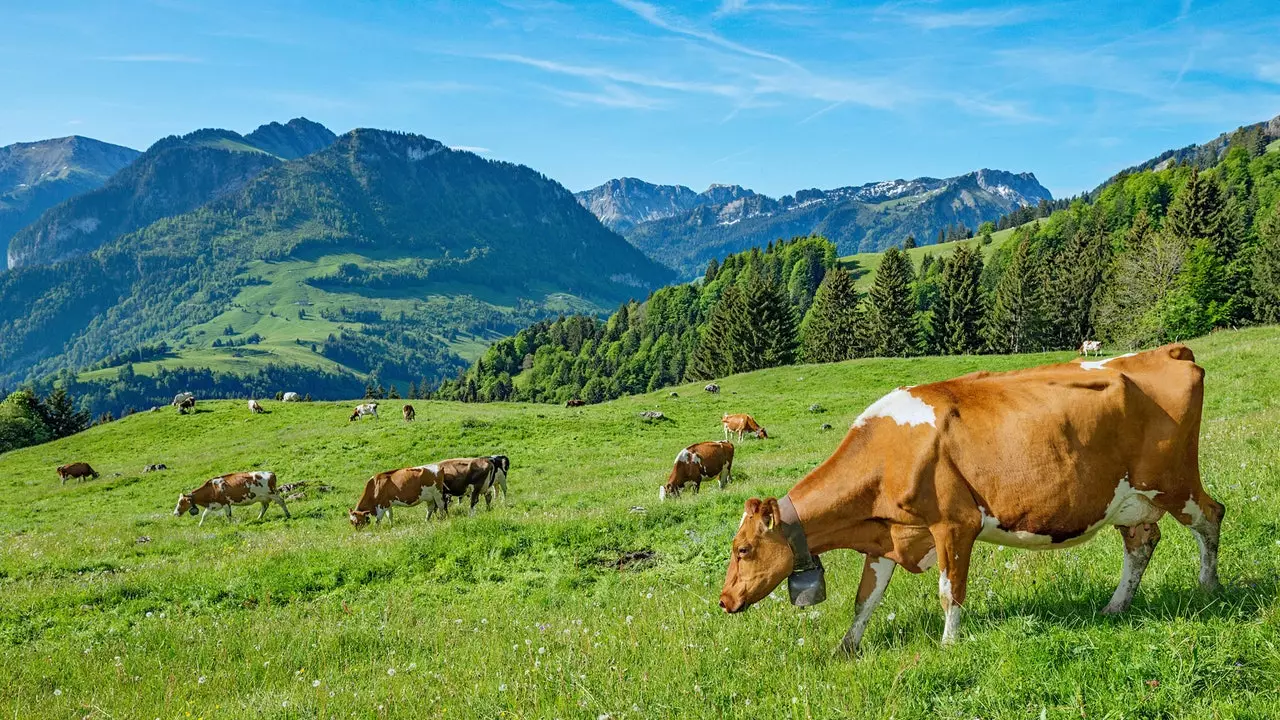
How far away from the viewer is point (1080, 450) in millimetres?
5668

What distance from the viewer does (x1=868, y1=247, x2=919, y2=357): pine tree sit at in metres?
92.5

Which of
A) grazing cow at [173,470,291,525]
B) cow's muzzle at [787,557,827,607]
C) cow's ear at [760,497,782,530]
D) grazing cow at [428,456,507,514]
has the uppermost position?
cow's ear at [760,497,782,530]

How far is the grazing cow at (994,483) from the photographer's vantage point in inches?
223

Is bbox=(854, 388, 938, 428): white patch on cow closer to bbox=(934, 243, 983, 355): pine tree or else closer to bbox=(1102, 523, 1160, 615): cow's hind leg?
bbox=(1102, 523, 1160, 615): cow's hind leg

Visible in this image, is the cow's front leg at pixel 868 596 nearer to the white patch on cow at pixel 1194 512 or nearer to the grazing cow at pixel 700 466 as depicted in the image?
the white patch on cow at pixel 1194 512

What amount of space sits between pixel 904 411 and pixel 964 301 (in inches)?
3761

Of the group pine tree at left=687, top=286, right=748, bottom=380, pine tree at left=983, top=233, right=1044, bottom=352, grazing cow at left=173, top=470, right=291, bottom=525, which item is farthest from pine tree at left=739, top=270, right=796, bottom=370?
grazing cow at left=173, top=470, right=291, bottom=525

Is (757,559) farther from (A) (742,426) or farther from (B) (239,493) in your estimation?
(A) (742,426)

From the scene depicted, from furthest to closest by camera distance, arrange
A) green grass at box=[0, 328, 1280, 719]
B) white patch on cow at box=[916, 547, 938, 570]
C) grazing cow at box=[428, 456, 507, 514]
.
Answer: grazing cow at box=[428, 456, 507, 514] → white patch on cow at box=[916, 547, 938, 570] → green grass at box=[0, 328, 1280, 719]

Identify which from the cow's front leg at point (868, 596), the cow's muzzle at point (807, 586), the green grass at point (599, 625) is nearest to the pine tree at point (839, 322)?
the green grass at point (599, 625)

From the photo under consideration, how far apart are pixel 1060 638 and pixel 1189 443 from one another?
2.19m

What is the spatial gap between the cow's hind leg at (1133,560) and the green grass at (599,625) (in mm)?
133

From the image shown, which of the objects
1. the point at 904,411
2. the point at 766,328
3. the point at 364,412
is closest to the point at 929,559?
the point at 904,411

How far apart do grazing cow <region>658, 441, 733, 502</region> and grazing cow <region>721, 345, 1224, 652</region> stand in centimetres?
1496
